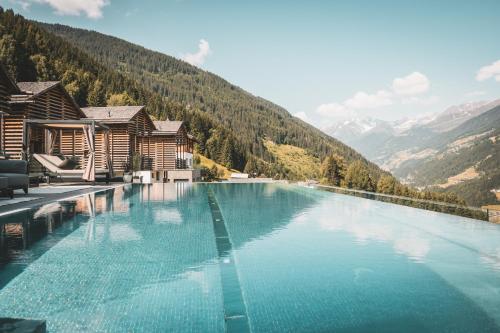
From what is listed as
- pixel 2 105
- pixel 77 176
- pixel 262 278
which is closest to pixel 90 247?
pixel 262 278

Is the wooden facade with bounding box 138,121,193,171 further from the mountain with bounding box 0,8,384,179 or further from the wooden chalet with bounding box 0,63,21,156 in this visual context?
the mountain with bounding box 0,8,384,179

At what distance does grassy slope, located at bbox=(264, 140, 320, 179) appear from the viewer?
131 metres

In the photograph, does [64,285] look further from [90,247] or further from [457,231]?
[457,231]

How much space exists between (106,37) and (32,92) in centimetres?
17847

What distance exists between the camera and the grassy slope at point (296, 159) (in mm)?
131125

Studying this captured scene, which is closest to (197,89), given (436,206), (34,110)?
(34,110)

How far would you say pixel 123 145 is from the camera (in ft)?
93.9

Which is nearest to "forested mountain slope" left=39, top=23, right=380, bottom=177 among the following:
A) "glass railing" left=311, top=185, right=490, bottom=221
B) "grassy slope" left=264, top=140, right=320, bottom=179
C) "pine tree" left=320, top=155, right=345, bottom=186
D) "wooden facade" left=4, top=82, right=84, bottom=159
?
"grassy slope" left=264, top=140, right=320, bottom=179

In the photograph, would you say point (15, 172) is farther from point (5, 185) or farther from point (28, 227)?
point (28, 227)

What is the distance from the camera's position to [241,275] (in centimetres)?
508

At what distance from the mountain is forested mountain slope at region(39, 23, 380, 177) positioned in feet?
1.34

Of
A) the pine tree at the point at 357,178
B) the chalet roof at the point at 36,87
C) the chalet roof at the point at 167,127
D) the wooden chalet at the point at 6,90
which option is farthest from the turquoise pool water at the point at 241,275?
the pine tree at the point at 357,178

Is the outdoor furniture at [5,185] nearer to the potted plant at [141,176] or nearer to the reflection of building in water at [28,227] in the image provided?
the reflection of building in water at [28,227]

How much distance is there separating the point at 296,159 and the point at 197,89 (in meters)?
53.7
